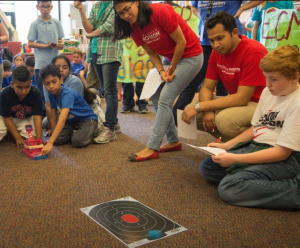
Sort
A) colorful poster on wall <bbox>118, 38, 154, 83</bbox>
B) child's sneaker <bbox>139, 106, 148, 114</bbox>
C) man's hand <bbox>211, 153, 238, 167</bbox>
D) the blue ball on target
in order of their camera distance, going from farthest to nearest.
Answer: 1. colorful poster on wall <bbox>118, 38, 154, 83</bbox>
2. child's sneaker <bbox>139, 106, 148, 114</bbox>
3. man's hand <bbox>211, 153, 238, 167</bbox>
4. the blue ball on target

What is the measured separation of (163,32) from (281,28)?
4.43 feet

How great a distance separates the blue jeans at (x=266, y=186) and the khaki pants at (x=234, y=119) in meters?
0.41

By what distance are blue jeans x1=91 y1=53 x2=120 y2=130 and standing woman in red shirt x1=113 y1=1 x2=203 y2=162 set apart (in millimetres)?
539

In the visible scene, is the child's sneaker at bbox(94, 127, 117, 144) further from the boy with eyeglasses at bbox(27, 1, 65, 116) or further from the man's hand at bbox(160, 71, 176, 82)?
the boy with eyeglasses at bbox(27, 1, 65, 116)

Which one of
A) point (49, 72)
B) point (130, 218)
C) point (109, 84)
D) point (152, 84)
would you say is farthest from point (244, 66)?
point (49, 72)

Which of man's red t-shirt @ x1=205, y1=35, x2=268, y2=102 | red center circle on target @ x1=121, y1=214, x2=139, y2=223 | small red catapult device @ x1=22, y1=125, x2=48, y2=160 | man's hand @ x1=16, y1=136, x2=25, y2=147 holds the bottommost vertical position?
man's hand @ x1=16, y1=136, x2=25, y2=147

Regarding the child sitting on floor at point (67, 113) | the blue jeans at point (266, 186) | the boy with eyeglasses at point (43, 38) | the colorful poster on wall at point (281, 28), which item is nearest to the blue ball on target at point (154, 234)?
the blue jeans at point (266, 186)

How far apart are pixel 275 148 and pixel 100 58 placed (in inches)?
64.3

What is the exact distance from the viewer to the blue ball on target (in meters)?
1.31

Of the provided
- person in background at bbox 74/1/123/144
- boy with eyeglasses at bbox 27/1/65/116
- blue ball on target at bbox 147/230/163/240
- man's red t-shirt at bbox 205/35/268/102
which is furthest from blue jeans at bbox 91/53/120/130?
blue ball on target at bbox 147/230/163/240

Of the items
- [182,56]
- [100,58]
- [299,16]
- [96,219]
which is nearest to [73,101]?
[100,58]

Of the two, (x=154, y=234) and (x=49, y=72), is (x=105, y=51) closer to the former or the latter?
(x=49, y=72)

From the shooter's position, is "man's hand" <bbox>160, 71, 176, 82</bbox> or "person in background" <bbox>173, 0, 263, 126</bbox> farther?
"person in background" <bbox>173, 0, 263, 126</bbox>

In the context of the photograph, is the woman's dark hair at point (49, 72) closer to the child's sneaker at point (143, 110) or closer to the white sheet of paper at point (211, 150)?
the white sheet of paper at point (211, 150)
